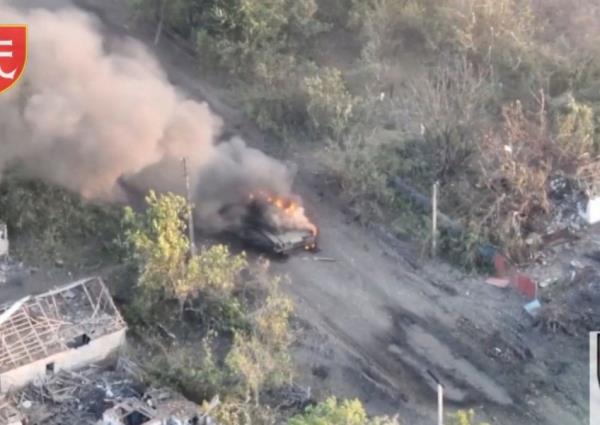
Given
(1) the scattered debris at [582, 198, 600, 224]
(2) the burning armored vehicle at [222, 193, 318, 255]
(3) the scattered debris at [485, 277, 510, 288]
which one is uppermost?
(1) the scattered debris at [582, 198, 600, 224]

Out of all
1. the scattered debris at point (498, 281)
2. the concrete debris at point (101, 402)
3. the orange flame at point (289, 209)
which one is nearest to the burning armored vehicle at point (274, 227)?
the orange flame at point (289, 209)

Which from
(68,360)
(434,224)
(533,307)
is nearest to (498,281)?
(533,307)

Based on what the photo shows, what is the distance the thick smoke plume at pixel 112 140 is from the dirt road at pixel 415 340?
2271 mm

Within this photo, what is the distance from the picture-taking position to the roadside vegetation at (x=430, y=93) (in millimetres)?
25922

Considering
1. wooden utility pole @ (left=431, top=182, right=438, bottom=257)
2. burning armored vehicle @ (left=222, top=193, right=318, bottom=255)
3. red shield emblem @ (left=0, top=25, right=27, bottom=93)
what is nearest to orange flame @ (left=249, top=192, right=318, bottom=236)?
burning armored vehicle @ (left=222, top=193, right=318, bottom=255)

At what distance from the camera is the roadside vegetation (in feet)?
85.0

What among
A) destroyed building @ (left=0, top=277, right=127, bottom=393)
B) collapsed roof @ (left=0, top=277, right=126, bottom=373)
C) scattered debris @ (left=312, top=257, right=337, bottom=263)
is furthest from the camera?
scattered debris @ (left=312, top=257, right=337, bottom=263)

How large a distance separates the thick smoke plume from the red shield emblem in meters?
0.21

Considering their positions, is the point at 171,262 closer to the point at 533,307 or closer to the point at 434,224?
the point at 434,224

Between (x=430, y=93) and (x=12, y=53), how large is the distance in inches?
384

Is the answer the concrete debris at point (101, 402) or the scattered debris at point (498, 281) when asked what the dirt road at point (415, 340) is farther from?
the concrete debris at point (101, 402)

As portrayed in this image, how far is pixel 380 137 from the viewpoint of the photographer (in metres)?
28.6

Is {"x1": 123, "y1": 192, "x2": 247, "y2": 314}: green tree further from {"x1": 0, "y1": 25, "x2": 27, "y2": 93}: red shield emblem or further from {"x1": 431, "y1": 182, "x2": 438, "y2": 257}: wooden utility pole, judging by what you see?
{"x1": 0, "y1": 25, "x2": 27, "y2": 93}: red shield emblem

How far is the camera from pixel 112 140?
25375mm
